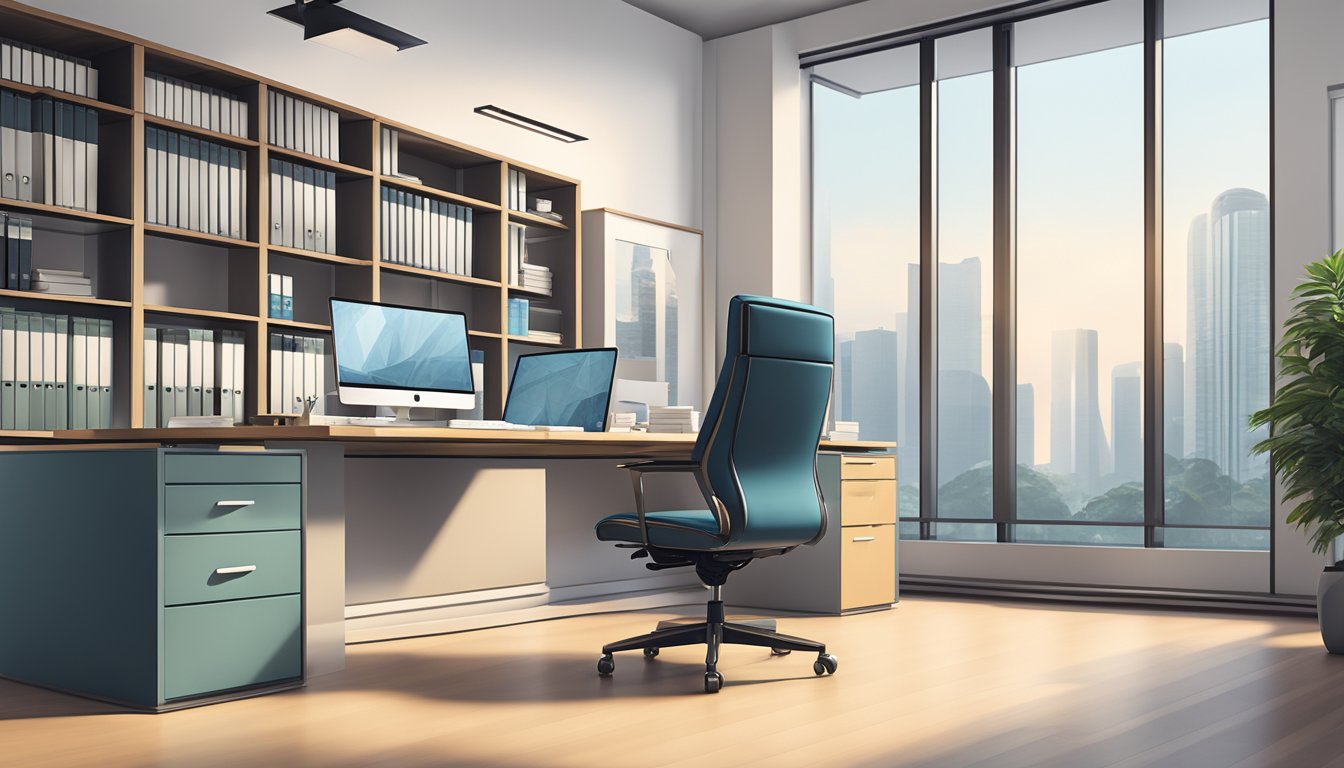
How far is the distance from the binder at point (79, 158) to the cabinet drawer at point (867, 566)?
11.0 ft

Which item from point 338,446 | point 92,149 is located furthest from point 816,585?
point 92,149

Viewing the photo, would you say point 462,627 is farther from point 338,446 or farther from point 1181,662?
point 1181,662

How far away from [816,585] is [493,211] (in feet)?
7.78

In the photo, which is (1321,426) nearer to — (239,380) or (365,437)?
(365,437)

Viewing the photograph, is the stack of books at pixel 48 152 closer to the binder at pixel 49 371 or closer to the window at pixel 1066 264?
the binder at pixel 49 371

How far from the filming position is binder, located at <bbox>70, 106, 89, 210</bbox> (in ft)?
13.2

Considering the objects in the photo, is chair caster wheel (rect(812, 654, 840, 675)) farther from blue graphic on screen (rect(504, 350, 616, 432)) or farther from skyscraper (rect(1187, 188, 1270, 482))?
skyscraper (rect(1187, 188, 1270, 482))

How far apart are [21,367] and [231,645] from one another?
133cm

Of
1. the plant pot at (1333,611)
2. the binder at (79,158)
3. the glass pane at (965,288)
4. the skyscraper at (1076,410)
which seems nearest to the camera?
the binder at (79,158)

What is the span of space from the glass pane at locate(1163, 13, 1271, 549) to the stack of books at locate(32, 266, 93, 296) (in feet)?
16.7

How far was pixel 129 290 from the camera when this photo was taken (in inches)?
163

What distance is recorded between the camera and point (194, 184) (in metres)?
4.39

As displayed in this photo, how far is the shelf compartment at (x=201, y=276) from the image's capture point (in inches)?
175

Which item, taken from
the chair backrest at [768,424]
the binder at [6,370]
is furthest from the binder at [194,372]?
the chair backrest at [768,424]
